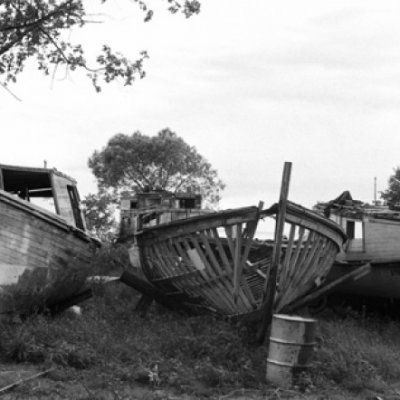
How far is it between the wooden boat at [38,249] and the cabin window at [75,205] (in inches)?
21.6

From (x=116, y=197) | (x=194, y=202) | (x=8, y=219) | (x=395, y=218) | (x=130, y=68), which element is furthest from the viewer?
(x=116, y=197)

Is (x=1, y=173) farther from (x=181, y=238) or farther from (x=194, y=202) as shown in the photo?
(x=194, y=202)

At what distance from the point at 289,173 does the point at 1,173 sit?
14.7 feet

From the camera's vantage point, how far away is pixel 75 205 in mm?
12508

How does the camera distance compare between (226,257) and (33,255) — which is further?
(226,257)

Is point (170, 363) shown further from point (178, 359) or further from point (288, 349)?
point (288, 349)

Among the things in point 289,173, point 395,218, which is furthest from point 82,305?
point 395,218

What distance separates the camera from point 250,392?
291 inches

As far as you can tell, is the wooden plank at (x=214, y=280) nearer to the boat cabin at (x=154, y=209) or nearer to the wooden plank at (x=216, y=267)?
the wooden plank at (x=216, y=267)

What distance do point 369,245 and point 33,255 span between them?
8.10 meters

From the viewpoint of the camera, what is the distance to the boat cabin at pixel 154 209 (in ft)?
85.0

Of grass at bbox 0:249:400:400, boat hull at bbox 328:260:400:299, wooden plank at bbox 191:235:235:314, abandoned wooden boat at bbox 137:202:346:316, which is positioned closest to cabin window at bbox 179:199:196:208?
boat hull at bbox 328:260:400:299

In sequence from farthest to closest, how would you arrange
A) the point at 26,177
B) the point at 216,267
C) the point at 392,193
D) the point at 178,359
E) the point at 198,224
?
the point at 392,193, the point at 26,177, the point at 216,267, the point at 198,224, the point at 178,359

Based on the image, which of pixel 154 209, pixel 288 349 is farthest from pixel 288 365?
pixel 154 209
